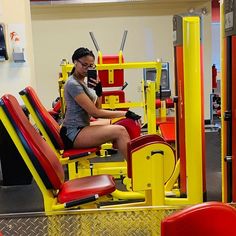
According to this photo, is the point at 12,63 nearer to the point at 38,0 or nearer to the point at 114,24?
the point at 38,0

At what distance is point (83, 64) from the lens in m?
3.45

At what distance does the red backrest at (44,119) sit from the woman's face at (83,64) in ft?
1.52

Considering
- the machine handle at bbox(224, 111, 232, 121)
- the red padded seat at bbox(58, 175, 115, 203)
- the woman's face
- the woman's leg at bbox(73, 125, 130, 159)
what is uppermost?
the woman's face

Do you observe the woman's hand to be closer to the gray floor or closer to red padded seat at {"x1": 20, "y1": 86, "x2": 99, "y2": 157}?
red padded seat at {"x1": 20, "y1": 86, "x2": 99, "y2": 157}

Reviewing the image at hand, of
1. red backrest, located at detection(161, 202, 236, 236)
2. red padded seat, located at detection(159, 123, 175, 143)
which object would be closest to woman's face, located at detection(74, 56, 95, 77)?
red padded seat, located at detection(159, 123, 175, 143)

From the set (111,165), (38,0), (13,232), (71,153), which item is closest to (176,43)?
(71,153)

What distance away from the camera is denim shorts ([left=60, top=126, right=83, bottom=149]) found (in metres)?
3.31

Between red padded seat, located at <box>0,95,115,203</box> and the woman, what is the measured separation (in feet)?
3.13

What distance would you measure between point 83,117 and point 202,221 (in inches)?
99.4

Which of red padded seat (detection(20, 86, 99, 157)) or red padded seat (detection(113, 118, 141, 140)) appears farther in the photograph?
red padded seat (detection(113, 118, 141, 140))

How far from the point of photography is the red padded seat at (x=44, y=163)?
216 cm

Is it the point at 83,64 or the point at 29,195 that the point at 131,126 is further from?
the point at 29,195

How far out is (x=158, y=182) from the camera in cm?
240

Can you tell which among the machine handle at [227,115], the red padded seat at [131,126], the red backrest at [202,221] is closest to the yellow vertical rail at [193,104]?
the machine handle at [227,115]
